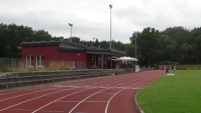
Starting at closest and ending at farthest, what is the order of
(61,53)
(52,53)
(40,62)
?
1. (40,62)
2. (61,53)
3. (52,53)

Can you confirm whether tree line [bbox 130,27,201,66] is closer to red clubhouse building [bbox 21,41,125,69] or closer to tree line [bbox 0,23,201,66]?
tree line [bbox 0,23,201,66]

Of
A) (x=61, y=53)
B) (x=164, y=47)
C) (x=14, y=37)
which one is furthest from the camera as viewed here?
(x=164, y=47)

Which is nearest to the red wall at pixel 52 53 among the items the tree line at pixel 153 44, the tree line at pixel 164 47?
the tree line at pixel 153 44

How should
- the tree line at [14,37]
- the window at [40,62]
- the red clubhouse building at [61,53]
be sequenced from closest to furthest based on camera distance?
the window at [40,62] → the red clubhouse building at [61,53] → the tree line at [14,37]

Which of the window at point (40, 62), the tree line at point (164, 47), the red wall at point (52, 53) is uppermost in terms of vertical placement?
the tree line at point (164, 47)

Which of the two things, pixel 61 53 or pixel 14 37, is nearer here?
pixel 61 53

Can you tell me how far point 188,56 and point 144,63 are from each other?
1901 centimetres

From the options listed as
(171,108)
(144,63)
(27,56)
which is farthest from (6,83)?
(144,63)

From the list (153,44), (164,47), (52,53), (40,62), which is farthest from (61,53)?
(164,47)

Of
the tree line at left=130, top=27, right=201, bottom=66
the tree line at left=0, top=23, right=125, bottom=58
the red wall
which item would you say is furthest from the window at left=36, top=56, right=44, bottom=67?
the tree line at left=130, top=27, right=201, bottom=66

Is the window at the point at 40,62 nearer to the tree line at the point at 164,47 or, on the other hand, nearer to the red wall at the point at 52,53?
the red wall at the point at 52,53

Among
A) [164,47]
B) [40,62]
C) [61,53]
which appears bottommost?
[40,62]

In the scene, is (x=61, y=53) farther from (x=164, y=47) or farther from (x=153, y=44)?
(x=164, y=47)

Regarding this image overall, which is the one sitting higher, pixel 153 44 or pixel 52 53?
pixel 153 44
